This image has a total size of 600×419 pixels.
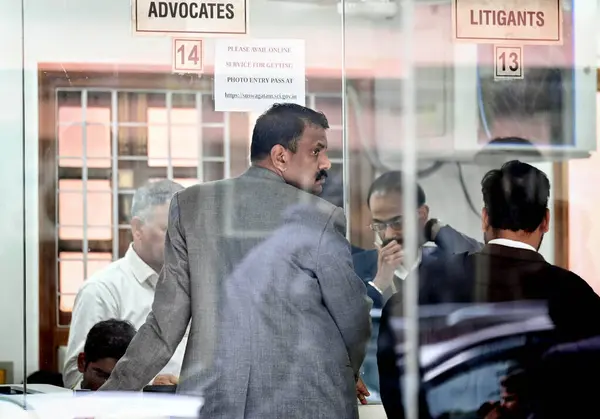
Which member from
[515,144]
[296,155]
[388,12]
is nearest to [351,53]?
[388,12]

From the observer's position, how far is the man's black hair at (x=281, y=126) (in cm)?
335

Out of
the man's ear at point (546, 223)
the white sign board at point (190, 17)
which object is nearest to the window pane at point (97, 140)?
the white sign board at point (190, 17)

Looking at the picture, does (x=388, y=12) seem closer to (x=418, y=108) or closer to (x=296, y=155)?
(x=418, y=108)

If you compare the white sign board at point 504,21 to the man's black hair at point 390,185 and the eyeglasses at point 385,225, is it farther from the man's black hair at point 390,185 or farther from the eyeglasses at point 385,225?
the eyeglasses at point 385,225

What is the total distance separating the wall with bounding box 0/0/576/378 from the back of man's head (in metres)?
0.31

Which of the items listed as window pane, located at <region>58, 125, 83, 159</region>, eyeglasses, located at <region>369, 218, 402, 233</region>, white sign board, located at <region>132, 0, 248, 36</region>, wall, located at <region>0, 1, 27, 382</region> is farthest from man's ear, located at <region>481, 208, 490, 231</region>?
wall, located at <region>0, 1, 27, 382</region>

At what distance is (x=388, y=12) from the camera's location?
11.5ft

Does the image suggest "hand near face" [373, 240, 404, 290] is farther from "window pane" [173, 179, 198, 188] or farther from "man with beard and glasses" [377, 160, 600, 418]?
"window pane" [173, 179, 198, 188]

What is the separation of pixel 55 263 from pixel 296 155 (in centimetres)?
83

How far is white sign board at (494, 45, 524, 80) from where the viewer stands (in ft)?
11.8

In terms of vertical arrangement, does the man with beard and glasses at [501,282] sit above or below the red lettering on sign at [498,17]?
below

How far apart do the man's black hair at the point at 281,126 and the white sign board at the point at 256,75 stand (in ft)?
0.10

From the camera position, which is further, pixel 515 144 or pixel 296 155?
pixel 515 144

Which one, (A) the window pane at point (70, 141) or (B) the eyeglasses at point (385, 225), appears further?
(B) the eyeglasses at point (385, 225)
